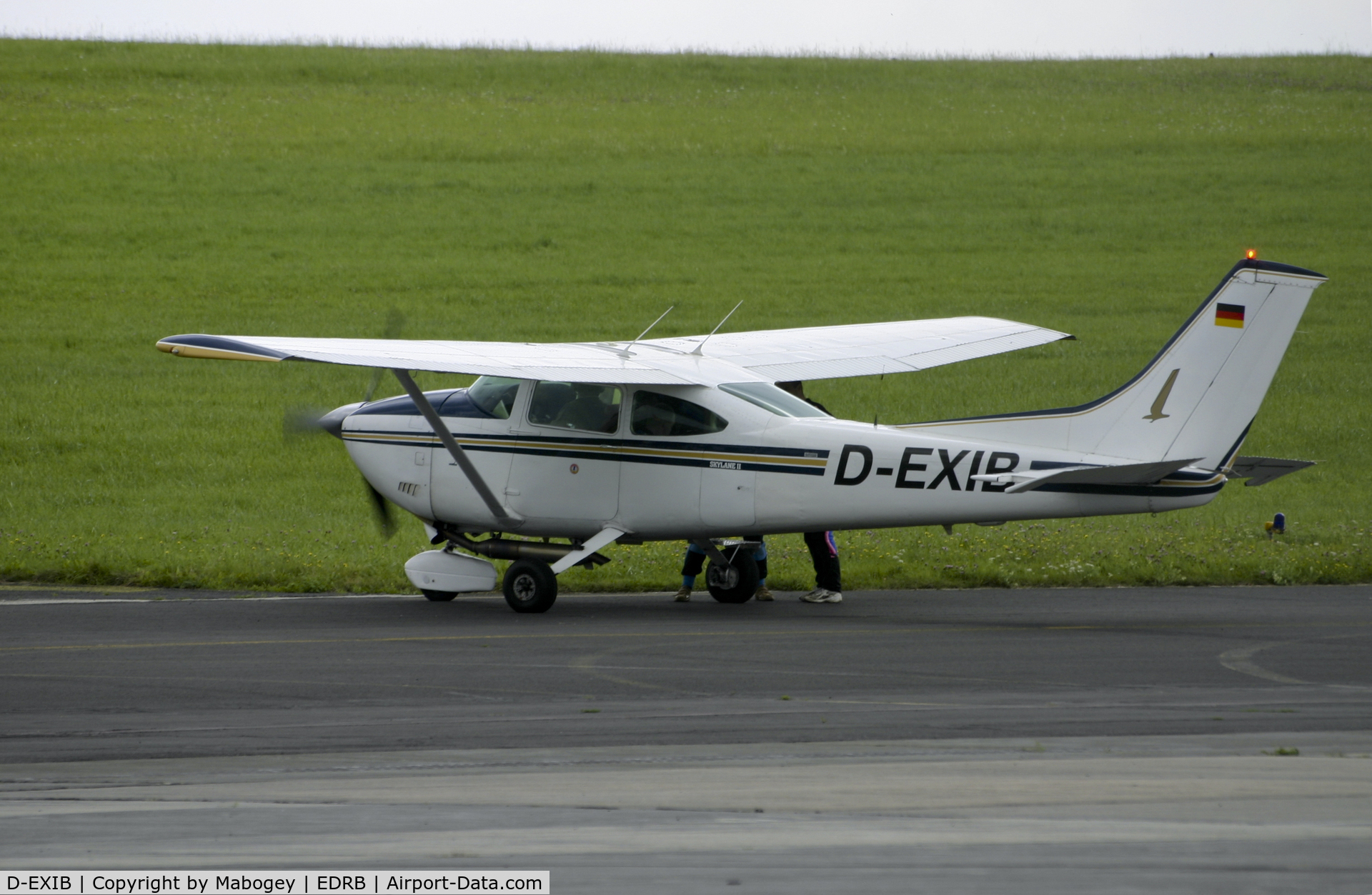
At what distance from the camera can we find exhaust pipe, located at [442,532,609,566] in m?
12.6

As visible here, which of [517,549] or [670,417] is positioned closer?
[670,417]

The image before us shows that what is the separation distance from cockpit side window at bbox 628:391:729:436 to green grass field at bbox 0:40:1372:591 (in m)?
2.46

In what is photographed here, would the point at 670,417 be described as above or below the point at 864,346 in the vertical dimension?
below

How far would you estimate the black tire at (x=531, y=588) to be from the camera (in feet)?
40.9

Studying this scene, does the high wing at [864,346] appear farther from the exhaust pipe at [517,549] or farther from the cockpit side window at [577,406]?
the exhaust pipe at [517,549]

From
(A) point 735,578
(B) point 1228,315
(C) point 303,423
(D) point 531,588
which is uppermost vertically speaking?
(B) point 1228,315

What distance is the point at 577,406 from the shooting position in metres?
12.6

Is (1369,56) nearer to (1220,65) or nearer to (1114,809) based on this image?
(1220,65)

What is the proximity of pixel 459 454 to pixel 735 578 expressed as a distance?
2882mm

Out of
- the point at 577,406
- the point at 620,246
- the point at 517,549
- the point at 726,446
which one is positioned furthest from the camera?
the point at 620,246
